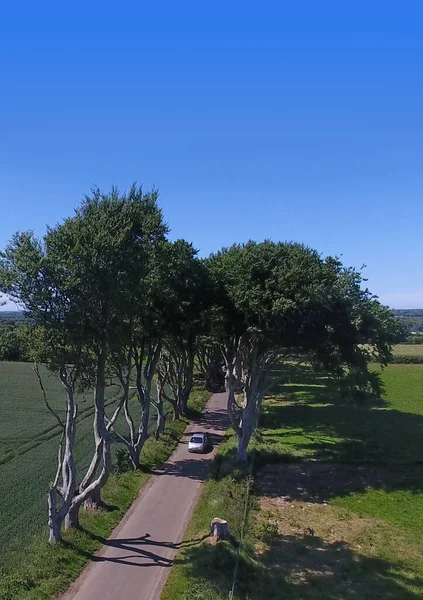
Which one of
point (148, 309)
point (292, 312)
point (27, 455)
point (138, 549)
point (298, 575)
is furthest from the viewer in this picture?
point (27, 455)

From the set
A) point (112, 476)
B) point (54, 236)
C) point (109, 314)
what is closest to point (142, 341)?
point (112, 476)

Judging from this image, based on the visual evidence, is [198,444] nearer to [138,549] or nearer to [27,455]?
[27,455]

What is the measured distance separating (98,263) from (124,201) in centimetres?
498

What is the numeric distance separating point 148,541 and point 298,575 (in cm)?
641

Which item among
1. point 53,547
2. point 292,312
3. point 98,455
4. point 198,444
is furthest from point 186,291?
point 53,547

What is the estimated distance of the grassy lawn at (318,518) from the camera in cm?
1661

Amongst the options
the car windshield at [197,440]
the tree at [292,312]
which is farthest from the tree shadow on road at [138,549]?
the car windshield at [197,440]

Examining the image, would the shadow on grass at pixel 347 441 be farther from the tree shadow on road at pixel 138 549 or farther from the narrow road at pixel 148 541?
the tree shadow on road at pixel 138 549

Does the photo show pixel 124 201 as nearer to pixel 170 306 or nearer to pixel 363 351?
pixel 170 306

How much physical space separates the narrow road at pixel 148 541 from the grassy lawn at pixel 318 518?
2.31ft

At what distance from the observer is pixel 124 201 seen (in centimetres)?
2322

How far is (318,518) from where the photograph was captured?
76.5 ft

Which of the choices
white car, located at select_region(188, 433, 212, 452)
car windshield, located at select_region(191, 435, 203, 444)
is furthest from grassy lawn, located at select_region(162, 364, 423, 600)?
car windshield, located at select_region(191, 435, 203, 444)

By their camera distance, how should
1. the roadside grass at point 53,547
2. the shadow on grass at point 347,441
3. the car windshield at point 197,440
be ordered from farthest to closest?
the car windshield at point 197,440 → the shadow on grass at point 347,441 → the roadside grass at point 53,547
